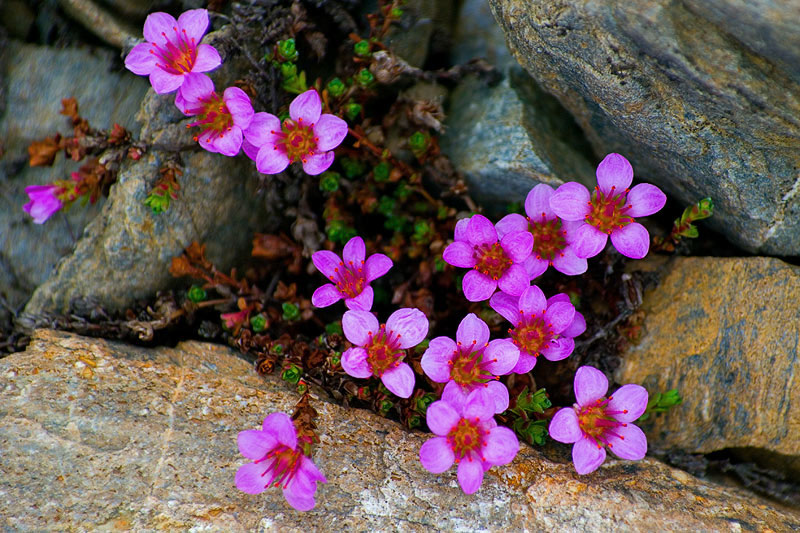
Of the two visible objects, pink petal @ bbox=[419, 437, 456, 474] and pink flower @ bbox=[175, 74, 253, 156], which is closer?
pink petal @ bbox=[419, 437, 456, 474]

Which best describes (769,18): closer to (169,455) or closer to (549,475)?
(549,475)

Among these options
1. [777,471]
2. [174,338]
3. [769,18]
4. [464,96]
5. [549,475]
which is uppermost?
[769,18]

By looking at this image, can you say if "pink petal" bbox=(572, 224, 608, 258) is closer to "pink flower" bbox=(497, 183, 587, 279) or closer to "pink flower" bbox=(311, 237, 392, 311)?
"pink flower" bbox=(497, 183, 587, 279)

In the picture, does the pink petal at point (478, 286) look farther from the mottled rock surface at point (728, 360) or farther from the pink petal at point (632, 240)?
the mottled rock surface at point (728, 360)

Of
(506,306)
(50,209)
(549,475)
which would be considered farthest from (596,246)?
(50,209)

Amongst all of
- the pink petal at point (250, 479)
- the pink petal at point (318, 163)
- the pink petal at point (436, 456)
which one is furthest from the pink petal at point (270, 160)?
the pink petal at point (436, 456)

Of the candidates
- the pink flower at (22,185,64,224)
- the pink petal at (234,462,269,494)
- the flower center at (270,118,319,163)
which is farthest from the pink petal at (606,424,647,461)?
the pink flower at (22,185,64,224)
